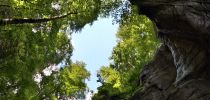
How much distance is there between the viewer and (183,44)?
518 inches

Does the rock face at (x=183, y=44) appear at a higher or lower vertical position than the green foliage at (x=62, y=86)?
lower

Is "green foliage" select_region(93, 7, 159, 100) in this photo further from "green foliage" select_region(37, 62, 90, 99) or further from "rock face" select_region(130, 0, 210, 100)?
"rock face" select_region(130, 0, 210, 100)

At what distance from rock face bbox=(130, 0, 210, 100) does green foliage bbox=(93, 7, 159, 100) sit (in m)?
2.01

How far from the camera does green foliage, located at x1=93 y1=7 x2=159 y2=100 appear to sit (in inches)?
649

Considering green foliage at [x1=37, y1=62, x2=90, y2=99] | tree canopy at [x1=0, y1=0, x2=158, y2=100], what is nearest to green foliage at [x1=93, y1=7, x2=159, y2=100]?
tree canopy at [x1=0, y1=0, x2=158, y2=100]

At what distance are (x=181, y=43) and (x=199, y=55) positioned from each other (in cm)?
71

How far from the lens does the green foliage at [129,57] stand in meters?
16.5

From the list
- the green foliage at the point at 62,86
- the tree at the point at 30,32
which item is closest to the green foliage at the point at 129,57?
the green foliage at the point at 62,86

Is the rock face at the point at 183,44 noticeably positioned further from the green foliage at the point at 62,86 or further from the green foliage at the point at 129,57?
the green foliage at the point at 62,86

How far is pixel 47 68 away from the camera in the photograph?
22.7 metres

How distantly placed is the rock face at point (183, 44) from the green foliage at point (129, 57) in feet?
6.59

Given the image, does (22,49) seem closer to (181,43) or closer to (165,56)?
(165,56)

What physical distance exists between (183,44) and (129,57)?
10208mm

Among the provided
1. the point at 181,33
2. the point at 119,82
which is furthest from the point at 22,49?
the point at 181,33
